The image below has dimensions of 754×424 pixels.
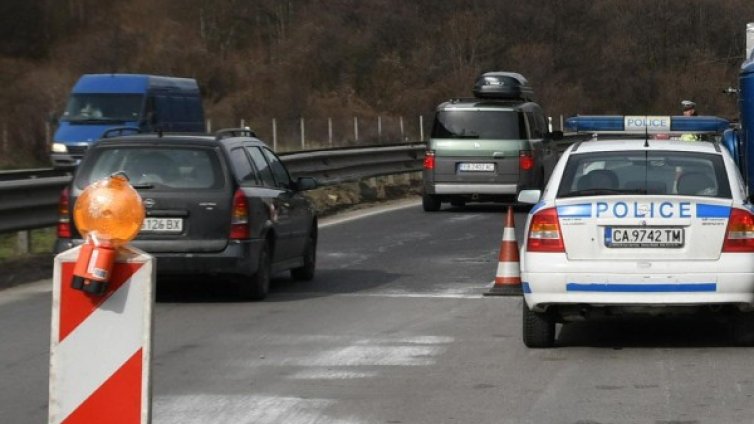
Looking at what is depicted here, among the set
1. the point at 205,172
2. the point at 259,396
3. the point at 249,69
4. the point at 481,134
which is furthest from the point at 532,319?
the point at 249,69

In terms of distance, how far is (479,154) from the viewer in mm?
24453

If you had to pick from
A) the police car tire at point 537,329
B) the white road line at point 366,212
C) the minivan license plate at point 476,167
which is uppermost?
the police car tire at point 537,329

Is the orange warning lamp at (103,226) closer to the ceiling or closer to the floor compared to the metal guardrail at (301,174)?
→ closer to the ceiling

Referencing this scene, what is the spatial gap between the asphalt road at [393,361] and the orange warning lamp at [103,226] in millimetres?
3437

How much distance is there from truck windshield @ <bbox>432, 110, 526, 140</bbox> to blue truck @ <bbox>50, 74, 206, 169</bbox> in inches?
295

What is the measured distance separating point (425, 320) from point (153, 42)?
199 feet

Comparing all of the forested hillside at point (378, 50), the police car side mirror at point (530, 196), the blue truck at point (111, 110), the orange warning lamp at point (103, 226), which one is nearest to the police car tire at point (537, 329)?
the police car side mirror at point (530, 196)


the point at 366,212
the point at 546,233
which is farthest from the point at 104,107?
the point at 546,233

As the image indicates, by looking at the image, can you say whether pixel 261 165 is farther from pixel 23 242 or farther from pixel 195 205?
pixel 23 242

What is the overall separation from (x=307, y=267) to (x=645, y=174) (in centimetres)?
517

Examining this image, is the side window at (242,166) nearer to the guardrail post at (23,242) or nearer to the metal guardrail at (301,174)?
the metal guardrail at (301,174)

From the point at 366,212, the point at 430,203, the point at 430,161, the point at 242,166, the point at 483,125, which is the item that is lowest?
the point at 366,212

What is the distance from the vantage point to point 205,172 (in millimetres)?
12727

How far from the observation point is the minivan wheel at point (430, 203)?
971 inches
